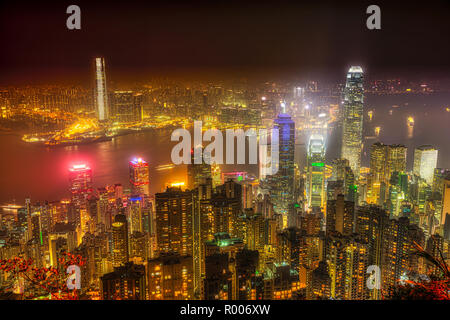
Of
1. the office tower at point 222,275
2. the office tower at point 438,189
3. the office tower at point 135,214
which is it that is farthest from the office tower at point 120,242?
the office tower at point 438,189

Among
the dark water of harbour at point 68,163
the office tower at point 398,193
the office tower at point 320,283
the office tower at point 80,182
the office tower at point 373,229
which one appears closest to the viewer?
the office tower at point 320,283

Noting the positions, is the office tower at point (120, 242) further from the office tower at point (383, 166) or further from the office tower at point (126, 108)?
the office tower at point (383, 166)

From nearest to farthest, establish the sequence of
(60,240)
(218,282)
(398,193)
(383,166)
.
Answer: (218,282) → (60,240) → (398,193) → (383,166)

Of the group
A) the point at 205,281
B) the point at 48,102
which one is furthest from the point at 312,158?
the point at 205,281

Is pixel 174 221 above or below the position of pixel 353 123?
below

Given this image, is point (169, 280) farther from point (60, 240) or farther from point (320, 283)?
point (60, 240)

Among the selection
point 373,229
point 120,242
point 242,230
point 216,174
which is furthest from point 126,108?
point 373,229
